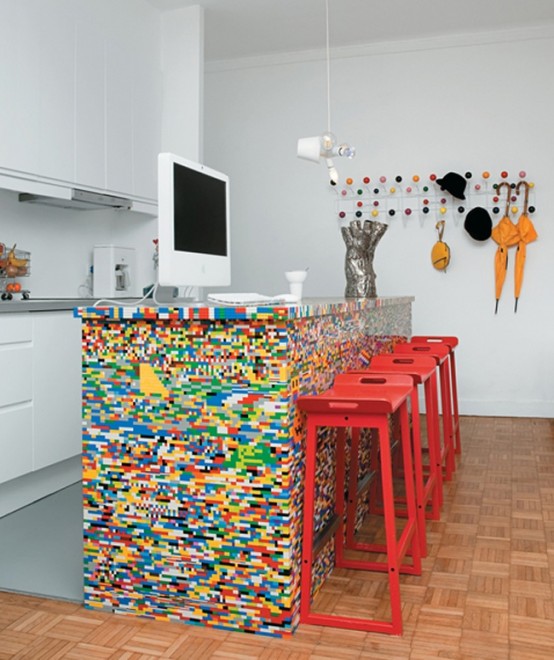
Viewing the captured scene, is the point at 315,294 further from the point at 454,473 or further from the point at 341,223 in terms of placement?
the point at 454,473

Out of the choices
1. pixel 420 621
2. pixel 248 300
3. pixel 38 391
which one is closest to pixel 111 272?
pixel 38 391

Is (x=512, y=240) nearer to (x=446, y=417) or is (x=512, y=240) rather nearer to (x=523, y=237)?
(x=523, y=237)

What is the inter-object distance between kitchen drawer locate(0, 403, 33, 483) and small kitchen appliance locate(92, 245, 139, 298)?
160 centimetres

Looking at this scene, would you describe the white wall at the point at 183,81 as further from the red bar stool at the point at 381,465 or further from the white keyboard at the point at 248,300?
the red bar stool at the point at 381,465

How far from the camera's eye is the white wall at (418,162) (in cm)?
594

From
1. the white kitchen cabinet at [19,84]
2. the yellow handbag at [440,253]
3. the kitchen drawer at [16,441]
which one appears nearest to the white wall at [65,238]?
the white kitchen cabinet at [19,84]

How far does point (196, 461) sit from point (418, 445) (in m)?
0.91

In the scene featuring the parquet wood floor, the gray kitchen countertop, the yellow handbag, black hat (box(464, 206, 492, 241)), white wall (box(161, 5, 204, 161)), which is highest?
white wall (box(161, 5, 204, 161))

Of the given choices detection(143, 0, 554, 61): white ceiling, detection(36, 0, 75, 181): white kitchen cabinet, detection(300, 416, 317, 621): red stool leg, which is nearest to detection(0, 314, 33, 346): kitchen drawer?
detection(36, 0, 75, 181): white kitchen cabinet

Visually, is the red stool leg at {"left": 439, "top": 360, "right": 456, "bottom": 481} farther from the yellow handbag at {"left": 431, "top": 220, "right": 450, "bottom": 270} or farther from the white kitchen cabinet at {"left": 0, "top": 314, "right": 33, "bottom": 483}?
the yellow handbag at {"left": 431, "top": 220, "right": 450, "bottom": 270}

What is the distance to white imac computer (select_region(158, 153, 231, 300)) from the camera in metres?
2.56

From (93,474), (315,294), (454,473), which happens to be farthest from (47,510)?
(315,294)

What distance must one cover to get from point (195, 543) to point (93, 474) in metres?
0.40

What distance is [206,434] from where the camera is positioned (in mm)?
2352
